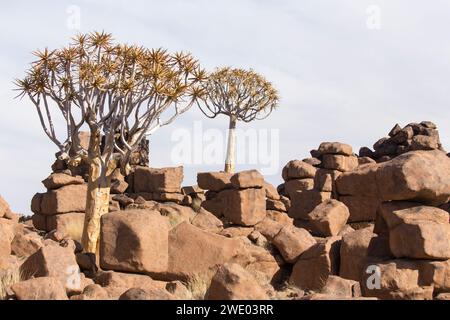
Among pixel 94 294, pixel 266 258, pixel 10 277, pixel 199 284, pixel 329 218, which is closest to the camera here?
pixel 94 294

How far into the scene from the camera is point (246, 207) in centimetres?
2559

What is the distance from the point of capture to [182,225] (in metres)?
15.4

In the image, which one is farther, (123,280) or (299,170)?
(299,170)

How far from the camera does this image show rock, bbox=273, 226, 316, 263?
1839 cm

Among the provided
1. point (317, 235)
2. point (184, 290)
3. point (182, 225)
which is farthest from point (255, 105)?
point (184, 290)

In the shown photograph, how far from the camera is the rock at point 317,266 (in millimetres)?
16219

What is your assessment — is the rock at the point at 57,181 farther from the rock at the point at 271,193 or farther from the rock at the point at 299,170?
the rock at the point at 299,170

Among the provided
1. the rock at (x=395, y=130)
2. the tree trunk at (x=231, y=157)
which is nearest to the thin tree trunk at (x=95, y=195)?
the tree trunk at (x=231, y=157)

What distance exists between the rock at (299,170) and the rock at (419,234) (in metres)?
17.7

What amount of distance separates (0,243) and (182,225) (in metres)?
4.08

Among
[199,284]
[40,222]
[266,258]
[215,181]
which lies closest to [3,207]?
[40,222]

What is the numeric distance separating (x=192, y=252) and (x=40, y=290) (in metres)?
5.11

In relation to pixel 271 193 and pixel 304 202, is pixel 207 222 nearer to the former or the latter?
pixel 304 202
